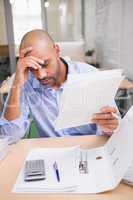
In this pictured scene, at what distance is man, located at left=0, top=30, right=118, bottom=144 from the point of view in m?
1.02

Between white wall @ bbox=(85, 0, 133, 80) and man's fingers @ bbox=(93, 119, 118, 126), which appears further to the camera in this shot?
white wall @ bbox=(85, 0, 133, 80)

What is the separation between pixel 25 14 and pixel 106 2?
1396mm

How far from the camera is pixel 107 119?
0.97 m

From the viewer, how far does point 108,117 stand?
0.96 meters

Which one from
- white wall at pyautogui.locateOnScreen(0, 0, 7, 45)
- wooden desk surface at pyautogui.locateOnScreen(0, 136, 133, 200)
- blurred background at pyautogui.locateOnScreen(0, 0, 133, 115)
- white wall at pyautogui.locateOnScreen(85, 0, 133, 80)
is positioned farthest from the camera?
white wall at pyautogui.locateOnScreen(0, 0, 7, 45)

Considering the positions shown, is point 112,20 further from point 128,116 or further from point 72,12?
point 128,116

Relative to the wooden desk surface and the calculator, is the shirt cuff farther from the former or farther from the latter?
the calculator

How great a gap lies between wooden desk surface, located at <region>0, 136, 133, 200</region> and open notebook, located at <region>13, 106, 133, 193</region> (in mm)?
18

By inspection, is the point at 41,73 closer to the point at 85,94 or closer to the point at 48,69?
the point at 48,69

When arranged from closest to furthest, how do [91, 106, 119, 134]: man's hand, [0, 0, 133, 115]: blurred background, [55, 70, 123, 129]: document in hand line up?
[55, 70, 123, 129]: document in hand < [91, 106, 119, 134]: man's hand < [0, 0, 133, 115]: blurred background

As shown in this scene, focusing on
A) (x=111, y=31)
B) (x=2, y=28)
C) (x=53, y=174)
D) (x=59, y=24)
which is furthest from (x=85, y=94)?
(x=2, y=28)

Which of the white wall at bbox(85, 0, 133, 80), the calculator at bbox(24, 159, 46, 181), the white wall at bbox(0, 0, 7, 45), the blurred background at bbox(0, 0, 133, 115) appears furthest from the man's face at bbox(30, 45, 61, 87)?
the white wall at bbox(0, 0, 7, 45)

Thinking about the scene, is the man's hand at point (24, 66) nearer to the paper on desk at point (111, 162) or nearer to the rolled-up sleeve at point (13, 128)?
A: the rolled-up sleeve at point (13, 128)

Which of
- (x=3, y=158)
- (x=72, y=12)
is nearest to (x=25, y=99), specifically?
(x=3, y=158)
